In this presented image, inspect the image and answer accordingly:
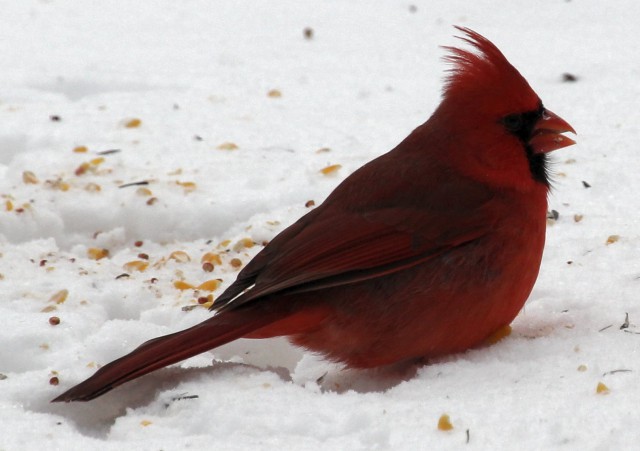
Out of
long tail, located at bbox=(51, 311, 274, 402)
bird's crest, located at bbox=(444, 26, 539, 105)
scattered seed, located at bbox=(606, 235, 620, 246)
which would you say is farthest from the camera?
scattered seed, located at bbox=(606, 235, 620, 246)

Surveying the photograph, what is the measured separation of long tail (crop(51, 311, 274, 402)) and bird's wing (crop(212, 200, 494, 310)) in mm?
61

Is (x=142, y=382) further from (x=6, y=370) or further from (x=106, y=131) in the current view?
(x=106, y=131)

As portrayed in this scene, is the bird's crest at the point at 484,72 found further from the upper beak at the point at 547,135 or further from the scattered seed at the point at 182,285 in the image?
the scattered seed at the point at 182,285

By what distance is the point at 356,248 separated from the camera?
3.12 m

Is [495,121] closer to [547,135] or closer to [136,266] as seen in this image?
[547,135]

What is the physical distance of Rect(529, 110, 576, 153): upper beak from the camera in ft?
10.8

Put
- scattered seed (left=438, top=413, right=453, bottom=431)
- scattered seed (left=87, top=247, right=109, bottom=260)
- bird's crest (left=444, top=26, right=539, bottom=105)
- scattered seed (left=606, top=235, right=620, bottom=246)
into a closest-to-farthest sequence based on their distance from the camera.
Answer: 1. scattered seed (left=438, top=413, right=453, bottom=431)
2. bird's crest (left=444, top=26, right=539, bottom=105)
3. scattered seed (left=606, top=235, right=620, bottom=246)
4. scattered seed (left=87, top=247, right=109, bottom=260)

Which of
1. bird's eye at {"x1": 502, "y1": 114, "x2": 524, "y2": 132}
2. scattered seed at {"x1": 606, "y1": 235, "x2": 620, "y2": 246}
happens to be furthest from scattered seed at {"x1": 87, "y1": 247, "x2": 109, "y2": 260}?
scattered seed at {"x1": 606, "y1": 235, "x2": 620, "y2": 246}

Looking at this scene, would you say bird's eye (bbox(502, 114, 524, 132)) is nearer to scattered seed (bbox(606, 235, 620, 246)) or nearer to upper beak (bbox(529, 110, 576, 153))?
upper beak (bbox(529, 110, 576, 153))

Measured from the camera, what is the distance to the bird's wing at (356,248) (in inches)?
121

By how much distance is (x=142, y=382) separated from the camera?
10.0ft

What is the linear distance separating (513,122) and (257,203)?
4.15 feet

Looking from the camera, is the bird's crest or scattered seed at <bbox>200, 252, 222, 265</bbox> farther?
scattered seed at <bbox>200, 252, 222, 265</bbox>

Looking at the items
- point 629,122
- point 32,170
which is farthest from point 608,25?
point 32,170
